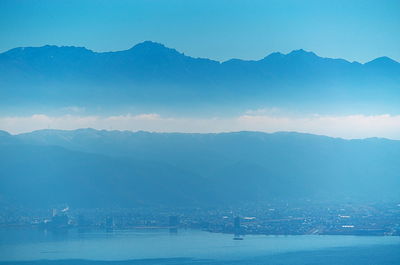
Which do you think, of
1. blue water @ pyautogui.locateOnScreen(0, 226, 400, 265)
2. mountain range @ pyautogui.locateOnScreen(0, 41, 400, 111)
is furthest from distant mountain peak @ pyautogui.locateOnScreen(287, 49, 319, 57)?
blue water @ pyautogui.locateOnScreen(0, 226, 400, 265)

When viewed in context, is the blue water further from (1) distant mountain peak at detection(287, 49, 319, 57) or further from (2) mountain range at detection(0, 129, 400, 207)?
(1) distant mountain peak at detection(287, 49, 319, 57)

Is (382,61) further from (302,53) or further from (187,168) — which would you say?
(187,168)

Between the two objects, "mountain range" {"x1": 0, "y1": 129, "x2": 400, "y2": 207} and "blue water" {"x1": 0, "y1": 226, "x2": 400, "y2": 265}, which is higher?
"mountain range" {"x1": 0, "y1": 129, "x2": 400, "y2": 207}

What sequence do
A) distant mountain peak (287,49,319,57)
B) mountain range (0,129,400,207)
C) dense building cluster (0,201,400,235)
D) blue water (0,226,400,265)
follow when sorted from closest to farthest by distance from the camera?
blue water (0,226,400,265) → dense building cluster (0,201,400,235) → mountain range (0,129,400,207) → distant mountain peak (287,49,319,57)

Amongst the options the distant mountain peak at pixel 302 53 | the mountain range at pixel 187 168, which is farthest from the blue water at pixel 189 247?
the distant mountain peak at pixel 302 53

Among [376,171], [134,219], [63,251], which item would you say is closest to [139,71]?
[376,171]

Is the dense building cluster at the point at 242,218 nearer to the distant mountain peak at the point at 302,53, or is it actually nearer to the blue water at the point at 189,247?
the blue water at the point at 189,247

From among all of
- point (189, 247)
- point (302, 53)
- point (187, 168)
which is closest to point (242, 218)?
point (189, 247)
